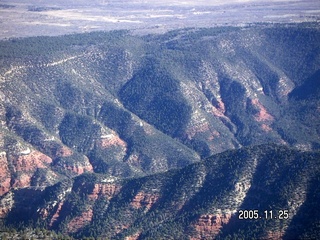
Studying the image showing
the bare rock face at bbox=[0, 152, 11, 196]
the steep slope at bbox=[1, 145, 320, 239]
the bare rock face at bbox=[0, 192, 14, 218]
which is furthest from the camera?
the bare rock face at bbox=[0, 152, 11, 196]

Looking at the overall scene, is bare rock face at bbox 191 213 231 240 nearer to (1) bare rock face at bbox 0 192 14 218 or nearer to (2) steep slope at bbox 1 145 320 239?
(2) steep slope at bbox 1 145 320 239

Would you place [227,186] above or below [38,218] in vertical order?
above

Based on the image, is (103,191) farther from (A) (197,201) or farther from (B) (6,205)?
(B) (6,205)

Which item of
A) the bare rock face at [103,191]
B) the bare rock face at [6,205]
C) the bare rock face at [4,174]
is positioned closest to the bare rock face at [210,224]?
the bare rock face at [103,191]

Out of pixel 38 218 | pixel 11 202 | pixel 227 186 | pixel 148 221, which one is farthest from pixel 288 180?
pixel 11 202

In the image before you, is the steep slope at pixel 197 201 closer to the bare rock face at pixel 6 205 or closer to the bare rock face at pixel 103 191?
the bare rock face at pixel 103 191

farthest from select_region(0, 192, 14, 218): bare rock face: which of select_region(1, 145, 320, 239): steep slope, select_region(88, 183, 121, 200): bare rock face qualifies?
select_region(88, 183, 121, 200): bare rock face

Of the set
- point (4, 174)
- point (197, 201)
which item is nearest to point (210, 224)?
point (197, 201)

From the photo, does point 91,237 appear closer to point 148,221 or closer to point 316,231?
point 148,221
